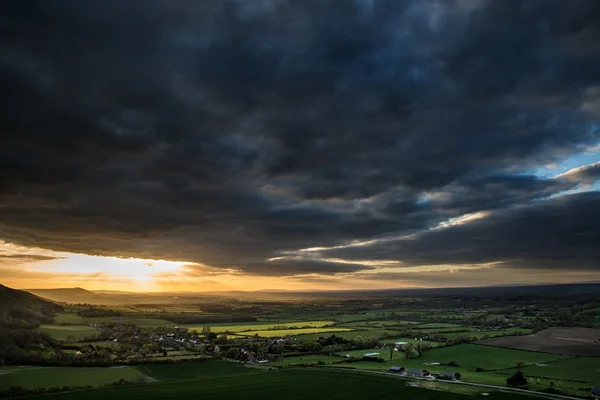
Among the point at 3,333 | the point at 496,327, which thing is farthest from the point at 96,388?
the point at 496,327

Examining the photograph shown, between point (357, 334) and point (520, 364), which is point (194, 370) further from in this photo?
point (357, 334)

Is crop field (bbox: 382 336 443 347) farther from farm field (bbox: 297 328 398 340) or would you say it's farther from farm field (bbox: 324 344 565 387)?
Answer: farm field (bbox: 324 344 565 387)

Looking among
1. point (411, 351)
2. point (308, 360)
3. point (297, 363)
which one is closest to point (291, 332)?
point (308, 360)

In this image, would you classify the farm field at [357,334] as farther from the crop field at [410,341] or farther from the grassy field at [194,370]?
the grassy field at [194,370]

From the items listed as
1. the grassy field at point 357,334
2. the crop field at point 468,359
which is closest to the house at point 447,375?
the crop field at point 468,359

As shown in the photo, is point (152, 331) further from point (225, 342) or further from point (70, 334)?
point (225, 342)

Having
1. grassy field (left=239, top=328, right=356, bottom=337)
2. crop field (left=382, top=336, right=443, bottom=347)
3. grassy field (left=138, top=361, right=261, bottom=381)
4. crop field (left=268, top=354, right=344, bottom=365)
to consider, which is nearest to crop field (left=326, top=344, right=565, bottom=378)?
crop field (left=268, top=354, right=344, bottom=365)
